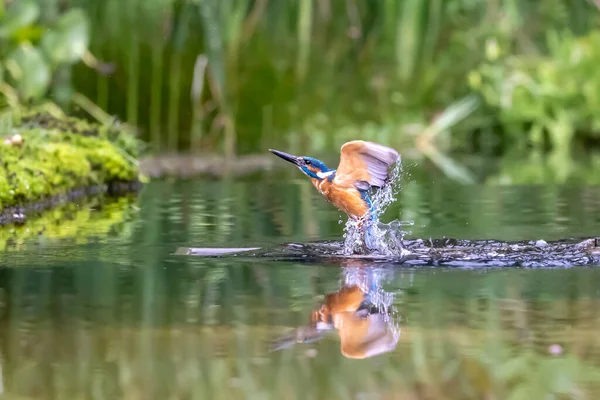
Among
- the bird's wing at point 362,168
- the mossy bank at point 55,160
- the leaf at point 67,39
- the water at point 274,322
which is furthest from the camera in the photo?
the leaf at point 67,39

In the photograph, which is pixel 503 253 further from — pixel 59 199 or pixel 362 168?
pixel 59 199

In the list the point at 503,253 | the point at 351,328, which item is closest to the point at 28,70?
the point at 503,253

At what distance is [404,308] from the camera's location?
15.3 feet

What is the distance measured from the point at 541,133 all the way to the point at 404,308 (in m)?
11.9

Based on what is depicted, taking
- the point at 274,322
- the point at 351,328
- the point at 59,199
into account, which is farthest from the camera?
the point at 59,199

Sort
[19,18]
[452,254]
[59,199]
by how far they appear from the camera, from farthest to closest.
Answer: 1. [19,18]
2. [59,199]
3. [452,254]

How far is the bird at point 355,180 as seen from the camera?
632cm

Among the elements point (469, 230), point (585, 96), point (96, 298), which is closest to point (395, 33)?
point (585, 96)

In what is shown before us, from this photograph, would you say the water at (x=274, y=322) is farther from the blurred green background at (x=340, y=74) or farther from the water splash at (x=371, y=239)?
the blurred green background at (x=340, y=74)

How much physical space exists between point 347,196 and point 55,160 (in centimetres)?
362

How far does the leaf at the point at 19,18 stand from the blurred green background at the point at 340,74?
80cm

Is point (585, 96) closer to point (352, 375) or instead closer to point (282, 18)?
point (282, 18)

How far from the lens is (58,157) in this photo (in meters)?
9.37

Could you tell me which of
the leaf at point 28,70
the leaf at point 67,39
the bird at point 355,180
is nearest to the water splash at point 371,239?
the bird at point 355,180
